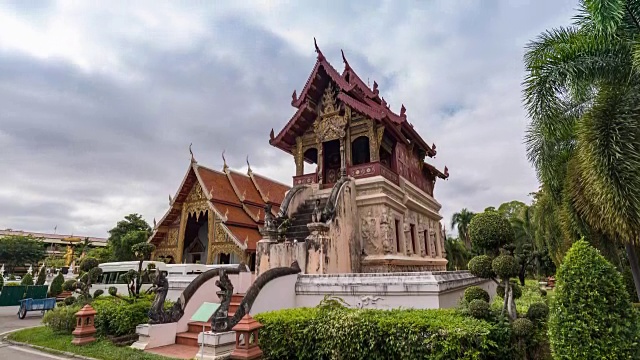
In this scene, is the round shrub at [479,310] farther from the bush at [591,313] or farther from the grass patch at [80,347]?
the grass patch at [80,347]

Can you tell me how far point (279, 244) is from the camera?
996cm

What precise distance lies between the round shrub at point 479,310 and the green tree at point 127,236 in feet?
67.8

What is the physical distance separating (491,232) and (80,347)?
26.5 ft

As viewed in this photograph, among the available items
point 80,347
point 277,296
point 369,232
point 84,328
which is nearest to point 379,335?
point 277,296

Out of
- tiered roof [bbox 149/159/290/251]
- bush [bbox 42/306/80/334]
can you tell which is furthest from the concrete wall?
tiered roof [bbox 149/159/290/251]

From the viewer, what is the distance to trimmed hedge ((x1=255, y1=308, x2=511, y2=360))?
13.8 feet

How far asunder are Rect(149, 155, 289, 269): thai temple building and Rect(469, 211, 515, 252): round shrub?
1275 centimetres

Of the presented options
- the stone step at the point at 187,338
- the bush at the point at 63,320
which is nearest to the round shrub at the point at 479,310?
the stone step at the point at 187,338

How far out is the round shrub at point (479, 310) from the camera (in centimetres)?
474

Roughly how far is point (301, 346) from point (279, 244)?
15.9ft

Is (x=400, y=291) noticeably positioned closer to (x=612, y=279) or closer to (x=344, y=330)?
(x=344, y=330)

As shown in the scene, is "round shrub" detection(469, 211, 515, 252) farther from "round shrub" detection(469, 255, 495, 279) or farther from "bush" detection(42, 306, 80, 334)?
"bush" detection(42, 306, 80, 334)

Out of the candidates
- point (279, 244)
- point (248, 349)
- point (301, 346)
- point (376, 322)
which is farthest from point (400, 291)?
point (279, 244)

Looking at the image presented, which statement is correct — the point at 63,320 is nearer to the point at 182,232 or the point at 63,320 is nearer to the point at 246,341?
the point at 246,341
